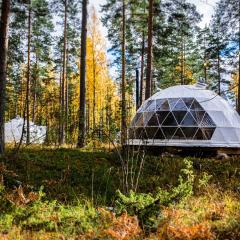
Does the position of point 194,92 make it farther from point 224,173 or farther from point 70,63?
point 70,63

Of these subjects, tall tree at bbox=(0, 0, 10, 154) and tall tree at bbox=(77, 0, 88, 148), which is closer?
tall tree at bbox=(0, 0, 10, 154)

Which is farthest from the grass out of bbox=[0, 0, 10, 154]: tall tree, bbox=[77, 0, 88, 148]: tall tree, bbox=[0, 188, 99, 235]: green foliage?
bbox=[77, 0, 88, 148]: tall tree

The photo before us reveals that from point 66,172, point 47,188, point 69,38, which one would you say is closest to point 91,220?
point 47,188

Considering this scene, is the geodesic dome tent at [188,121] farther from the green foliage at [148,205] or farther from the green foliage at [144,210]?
the green foliage at [144,210]

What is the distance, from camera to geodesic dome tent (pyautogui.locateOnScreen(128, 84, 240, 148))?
621 inches

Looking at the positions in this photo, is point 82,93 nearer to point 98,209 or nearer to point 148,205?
point 98,209

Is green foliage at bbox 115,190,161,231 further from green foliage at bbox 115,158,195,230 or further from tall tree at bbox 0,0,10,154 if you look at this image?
tall tree at bbox 0,0,10,154

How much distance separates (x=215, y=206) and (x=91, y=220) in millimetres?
2023

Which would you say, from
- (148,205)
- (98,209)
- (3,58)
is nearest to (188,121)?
(3,58)

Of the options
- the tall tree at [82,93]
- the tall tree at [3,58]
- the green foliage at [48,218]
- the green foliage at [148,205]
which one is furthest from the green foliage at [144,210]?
the tall tree at [82,93]

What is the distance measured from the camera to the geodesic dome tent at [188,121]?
51.7ft

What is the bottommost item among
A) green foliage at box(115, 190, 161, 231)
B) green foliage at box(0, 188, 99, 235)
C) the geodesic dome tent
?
green foliage at box(0, 188, 99, 235)

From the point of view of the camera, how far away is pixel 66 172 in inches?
363

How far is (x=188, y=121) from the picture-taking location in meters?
16.2
